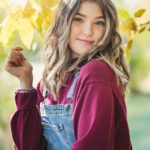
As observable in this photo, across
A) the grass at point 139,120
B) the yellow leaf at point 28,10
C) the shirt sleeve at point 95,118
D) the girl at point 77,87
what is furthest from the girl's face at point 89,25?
the grass at point 139,120

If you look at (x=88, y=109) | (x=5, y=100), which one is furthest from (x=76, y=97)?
(x=5, y=100)

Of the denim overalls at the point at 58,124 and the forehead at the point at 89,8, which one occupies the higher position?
the forehead at the point at 89,8

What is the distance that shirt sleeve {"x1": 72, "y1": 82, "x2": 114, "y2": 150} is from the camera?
1244mm

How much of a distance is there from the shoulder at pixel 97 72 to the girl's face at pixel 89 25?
0.07 m

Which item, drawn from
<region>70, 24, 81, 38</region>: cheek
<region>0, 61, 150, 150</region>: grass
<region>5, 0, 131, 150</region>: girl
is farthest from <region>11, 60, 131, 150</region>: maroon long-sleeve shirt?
<region>0, 61, 150, 150</region>: grass

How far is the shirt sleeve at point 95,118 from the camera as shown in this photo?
49.0 inches

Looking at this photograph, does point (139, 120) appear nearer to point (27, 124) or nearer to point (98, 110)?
point (27, 124)

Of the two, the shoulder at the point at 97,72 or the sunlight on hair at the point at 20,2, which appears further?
the sunlight on hair at the point at 20,2

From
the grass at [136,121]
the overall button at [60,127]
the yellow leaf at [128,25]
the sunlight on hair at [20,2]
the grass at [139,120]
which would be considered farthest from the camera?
the grass at [139,120]

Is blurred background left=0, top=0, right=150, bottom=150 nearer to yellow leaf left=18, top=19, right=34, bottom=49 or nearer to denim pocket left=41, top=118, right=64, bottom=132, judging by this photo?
yellow leaf left=18, top=19, right=34, bottom=49

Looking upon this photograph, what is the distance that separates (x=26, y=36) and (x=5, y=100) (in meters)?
1.29

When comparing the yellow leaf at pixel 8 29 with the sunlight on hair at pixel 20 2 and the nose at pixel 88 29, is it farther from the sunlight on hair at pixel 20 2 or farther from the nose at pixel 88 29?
the nose at pixel 88 29

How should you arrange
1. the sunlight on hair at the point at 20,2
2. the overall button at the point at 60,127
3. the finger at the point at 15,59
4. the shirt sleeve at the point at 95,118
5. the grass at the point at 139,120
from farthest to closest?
the grass at the point at 139,120
the sunlight on hair at the point at 20,2
the finger at the point at 15,59
the overall button at the point at 60,127
the shirt sleeve at the point at 95,118

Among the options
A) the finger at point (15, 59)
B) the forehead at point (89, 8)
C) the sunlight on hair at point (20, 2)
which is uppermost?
the sunlight on hair at point (20, 2)
